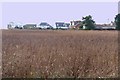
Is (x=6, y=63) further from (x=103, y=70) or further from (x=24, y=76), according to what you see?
(x=103, y=70)

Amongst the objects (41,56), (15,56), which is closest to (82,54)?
(41,56)

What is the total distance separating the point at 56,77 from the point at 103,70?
0.94m

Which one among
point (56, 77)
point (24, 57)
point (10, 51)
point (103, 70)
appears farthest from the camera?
point (10, 51)

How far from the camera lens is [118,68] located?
19.7ft

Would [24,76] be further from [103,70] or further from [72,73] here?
[103,70]

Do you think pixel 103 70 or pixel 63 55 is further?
pixel 63 55

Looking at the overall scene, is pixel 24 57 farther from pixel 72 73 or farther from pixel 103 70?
pixel 103 70

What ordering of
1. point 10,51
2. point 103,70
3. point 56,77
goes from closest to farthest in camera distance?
1. point 56,77
2. point 103,70
3. point 10,51

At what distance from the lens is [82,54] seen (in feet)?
22.1

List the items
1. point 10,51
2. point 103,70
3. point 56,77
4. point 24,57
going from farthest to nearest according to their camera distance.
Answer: point 10,51 < point 24,57 < point 103,70 < point 56,77

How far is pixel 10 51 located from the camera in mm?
7152

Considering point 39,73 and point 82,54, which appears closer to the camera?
point 39,73

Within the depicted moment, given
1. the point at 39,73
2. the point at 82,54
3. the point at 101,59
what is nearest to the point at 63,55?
the point at 82,54

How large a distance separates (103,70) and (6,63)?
179cm
